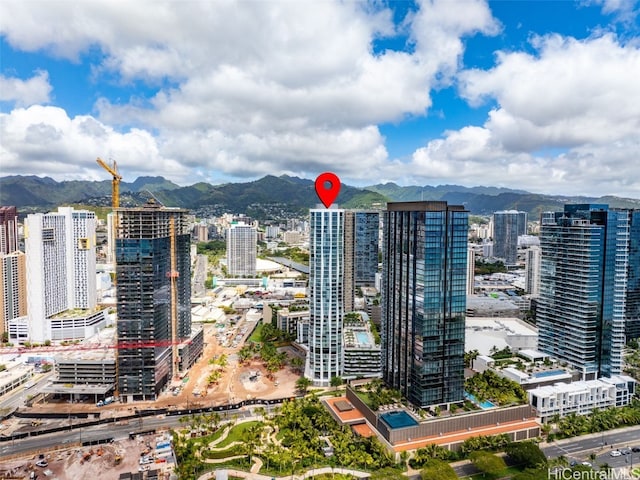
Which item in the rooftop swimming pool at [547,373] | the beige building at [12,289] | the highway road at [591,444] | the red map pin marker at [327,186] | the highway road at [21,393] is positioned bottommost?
the highway road at [21,393]

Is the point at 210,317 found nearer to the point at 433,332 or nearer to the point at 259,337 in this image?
the point at 259,337

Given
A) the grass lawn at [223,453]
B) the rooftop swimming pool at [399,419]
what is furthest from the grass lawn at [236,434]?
the rooftop swimming pool at [399,419]

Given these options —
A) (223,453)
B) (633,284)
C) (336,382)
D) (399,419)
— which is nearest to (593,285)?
(633,284)

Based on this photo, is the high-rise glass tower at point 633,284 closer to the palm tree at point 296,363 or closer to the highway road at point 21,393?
the palm tree at point 296,363

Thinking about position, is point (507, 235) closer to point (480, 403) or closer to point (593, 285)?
point (593, 285)

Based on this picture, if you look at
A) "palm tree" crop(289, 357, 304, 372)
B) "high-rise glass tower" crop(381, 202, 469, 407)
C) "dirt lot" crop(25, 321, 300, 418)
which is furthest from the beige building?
"high-rise glass tower" crop(381, 202, 469, 407)
